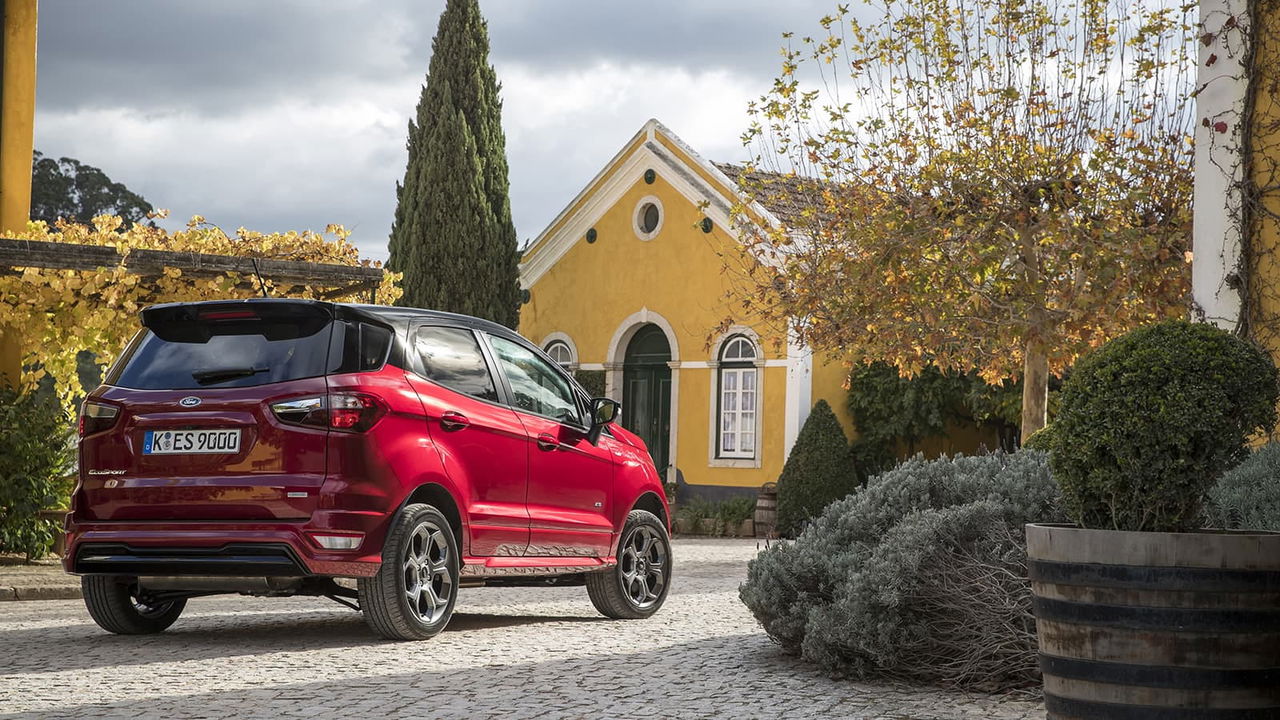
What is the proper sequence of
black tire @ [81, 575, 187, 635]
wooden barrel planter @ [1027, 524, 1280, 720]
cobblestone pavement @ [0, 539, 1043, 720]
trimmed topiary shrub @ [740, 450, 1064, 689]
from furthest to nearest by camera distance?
black tire @ [81, 575, 187, 635] → trimmed topiary shrub @ [740, 450, 1064, 689] → cobblestone pavement @ [0, 539, 1043, 720] → wooden barrel planter @ [1027, 524, 1280, 720]

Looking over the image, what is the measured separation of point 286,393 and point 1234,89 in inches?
225

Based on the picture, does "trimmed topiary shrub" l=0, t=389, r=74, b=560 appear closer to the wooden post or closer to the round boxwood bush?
the wooden post

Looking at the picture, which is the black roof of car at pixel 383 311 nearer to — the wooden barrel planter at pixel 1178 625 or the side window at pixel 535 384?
the side window at pixel 535 384

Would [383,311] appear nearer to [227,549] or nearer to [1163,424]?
[227,549]

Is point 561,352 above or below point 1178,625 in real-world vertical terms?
above

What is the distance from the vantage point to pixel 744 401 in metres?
25.1

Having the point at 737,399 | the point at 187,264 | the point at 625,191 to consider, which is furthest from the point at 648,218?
the point at 187,264

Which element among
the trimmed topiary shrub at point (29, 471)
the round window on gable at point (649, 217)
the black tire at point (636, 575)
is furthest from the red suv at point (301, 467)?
the round window on gable at point (649, 217)

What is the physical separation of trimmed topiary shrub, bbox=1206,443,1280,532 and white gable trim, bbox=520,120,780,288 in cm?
1788

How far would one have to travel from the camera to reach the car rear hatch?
784 cm

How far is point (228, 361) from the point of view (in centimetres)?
820

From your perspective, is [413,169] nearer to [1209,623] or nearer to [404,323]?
[404,323]

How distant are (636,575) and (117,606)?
3.43 metres

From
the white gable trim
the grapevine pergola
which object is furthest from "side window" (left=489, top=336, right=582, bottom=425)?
the white gable trim
